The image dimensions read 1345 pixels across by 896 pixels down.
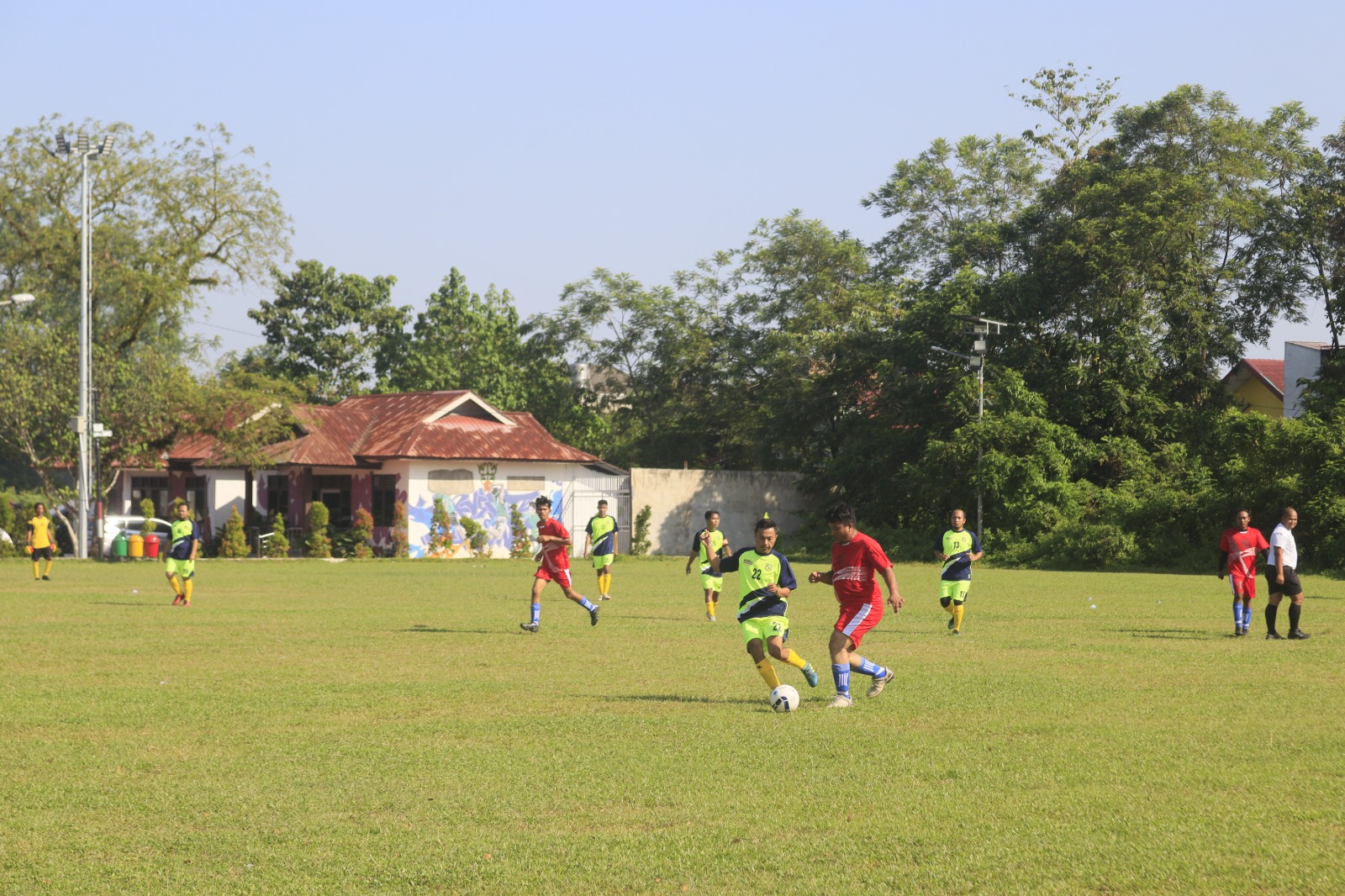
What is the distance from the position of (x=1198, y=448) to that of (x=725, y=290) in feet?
70.3

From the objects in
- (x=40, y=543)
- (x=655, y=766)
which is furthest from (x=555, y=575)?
(x=40, y=543)

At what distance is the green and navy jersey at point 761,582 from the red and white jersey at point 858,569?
0.41 m

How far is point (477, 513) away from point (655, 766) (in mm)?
37384

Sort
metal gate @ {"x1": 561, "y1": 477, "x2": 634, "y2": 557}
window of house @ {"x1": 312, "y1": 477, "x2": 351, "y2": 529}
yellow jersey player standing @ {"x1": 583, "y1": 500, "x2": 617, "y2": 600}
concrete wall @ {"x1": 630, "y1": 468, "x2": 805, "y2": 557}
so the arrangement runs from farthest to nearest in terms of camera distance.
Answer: concrete wall @ {"x1": 630, "y1": 468, "x2": 805, "y2": 557} → metal gate @ {"x1": 561, "y1": 477, "x2": 634, "y2": 557} → window of house @ {"x1": 312, "y1": 477, "x2": 351, "y2": 529} → yellow jersey player standing @ {"x1": 583, "y1": 500, "x2": 617, "y2": 600}

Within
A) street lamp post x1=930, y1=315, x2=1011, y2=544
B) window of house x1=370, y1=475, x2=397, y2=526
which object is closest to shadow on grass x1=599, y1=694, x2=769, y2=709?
street lamp post x1=930, y1=315, x2=1011, y2=544

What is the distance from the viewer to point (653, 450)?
5862 cm

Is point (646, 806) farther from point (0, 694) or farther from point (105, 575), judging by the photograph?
point (105, 575)

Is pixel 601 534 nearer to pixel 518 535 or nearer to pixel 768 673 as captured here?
pixel 768 673

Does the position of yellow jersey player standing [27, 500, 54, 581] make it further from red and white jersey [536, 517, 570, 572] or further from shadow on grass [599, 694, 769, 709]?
shadow on grass [599, 694, 769, 709]

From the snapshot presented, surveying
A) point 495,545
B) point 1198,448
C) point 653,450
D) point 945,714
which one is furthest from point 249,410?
point 945,714

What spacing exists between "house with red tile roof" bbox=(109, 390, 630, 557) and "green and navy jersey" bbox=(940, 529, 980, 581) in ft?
89.9

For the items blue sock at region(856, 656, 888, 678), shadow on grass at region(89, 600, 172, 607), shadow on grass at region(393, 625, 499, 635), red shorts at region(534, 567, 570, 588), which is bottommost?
shadow on grass at region(393, 625, 499, 635)

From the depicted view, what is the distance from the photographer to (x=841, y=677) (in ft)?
38.4

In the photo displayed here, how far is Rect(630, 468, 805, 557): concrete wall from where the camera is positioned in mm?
48469
